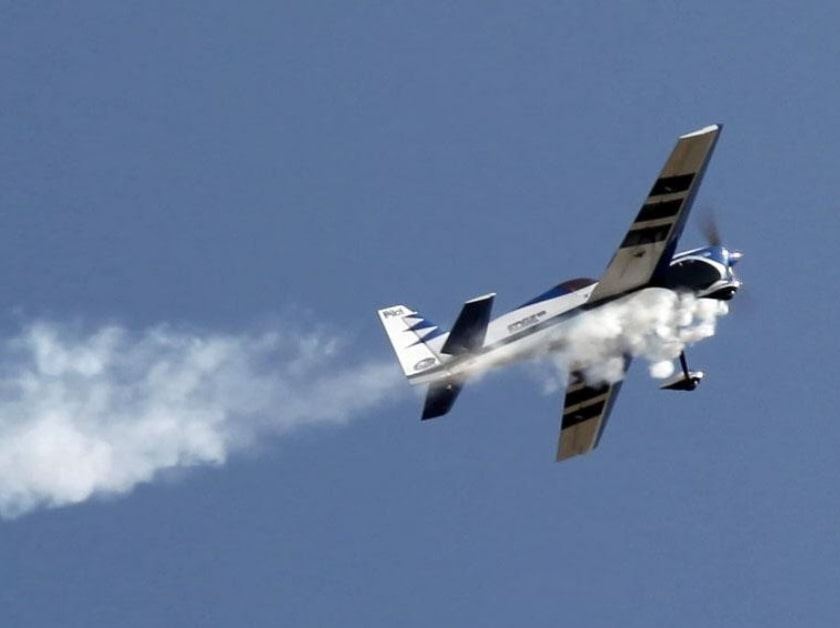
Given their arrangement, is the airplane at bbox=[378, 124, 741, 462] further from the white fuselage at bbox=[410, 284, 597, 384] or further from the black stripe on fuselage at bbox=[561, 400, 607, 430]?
the black stripe on fuselage at bbox=[561, 400, 607, 430]

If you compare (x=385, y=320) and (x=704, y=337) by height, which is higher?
(x=385, y=320)

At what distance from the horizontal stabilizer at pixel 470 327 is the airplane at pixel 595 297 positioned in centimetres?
2

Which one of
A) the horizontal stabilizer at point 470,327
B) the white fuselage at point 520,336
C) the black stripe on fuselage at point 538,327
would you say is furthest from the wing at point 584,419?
the horizontal stabilizer at point 470,327

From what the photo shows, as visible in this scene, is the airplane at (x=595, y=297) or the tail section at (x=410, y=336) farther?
the tail section at (x=410, y=336)

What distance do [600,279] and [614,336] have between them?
1.79m

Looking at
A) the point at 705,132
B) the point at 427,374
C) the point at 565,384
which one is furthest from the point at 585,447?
the point at 705,132

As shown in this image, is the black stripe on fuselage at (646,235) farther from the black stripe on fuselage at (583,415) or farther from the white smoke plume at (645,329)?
the black stripe on fuselage at (583,415)

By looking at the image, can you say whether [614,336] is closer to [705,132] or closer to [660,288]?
[660,288]

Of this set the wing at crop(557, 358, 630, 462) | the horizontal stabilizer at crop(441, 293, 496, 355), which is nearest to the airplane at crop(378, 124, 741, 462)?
the horizontal stabilizer at crop(441, 293, 496, 355)

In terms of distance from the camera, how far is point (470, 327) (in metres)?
60.3

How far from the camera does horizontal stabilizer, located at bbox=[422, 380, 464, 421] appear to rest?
61.9 metres

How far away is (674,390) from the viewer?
63.7 metres

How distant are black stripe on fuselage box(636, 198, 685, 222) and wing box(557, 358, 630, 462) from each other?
23.2 ft

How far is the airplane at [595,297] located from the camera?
6022 centimetres
